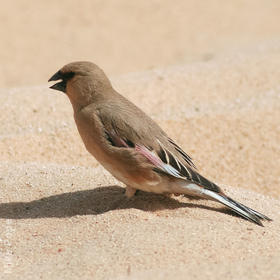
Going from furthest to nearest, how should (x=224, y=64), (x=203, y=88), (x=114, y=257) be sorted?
(x=224, y=64) → (x=203, y=88) → (x=114, y=257)

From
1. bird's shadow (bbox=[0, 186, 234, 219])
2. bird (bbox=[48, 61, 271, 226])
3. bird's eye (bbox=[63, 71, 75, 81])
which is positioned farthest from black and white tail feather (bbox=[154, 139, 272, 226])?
bird's eye (bbox=[63, 71, 75, 81])

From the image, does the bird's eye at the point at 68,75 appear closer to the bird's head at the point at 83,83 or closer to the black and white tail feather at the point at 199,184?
the bird's head at the point at 83,83

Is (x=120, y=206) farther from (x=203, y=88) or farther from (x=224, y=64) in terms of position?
(x=224, y=64)

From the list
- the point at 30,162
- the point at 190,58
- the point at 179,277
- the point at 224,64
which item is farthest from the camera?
the point at 190,58

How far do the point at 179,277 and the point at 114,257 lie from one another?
22.1 inches

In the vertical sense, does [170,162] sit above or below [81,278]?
above

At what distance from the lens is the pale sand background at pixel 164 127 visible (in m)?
4.50

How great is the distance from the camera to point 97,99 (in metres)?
5.52

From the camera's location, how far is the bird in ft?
16.9

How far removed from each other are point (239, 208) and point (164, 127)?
104 inches

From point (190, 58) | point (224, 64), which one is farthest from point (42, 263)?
point (190, 58)

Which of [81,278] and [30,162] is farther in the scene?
[30,162]

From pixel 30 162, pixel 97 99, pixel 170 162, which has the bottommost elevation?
pixel 30 162

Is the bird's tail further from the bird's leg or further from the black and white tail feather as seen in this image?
the bird's leg
